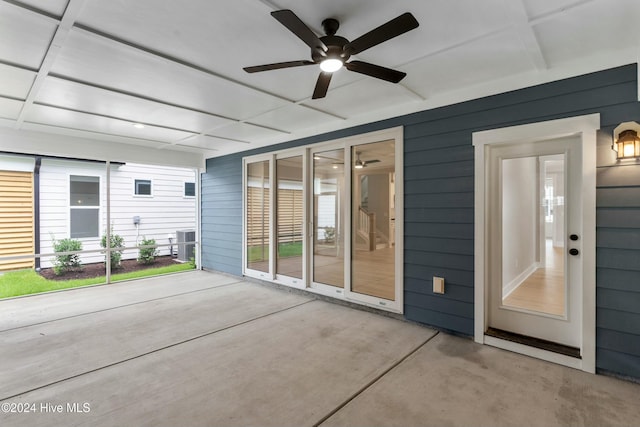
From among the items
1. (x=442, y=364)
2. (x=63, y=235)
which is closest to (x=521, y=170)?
(x=442, y=364)

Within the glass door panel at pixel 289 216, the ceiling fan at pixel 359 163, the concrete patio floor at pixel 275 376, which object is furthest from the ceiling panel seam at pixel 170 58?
the concrete patio floor at pixel 275 376

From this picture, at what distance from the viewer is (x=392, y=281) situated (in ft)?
13.8

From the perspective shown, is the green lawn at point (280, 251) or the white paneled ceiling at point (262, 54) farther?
the green lawn at point (280, 251)

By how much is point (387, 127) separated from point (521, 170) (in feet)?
5.34

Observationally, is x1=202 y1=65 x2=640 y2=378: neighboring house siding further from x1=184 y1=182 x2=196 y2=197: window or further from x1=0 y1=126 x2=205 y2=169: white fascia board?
x1=184 y1=182 x2=196 y2=197: window

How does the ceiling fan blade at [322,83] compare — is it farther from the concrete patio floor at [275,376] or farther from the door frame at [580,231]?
the concrete patio floor at [275,376]

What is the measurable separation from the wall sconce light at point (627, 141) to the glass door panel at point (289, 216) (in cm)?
384

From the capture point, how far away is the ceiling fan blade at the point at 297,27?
166 cm

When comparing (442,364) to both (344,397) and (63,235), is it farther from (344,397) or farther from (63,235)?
(63,235)

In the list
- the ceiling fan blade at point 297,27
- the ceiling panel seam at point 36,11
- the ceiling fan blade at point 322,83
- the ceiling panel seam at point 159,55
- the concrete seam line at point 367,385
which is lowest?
the concrete seam line at point 367,385

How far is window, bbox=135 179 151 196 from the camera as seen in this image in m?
7.50

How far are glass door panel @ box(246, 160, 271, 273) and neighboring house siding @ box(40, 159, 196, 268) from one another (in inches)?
90.1

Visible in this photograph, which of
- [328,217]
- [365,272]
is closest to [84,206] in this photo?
[328,217]

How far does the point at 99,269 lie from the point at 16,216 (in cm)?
177
